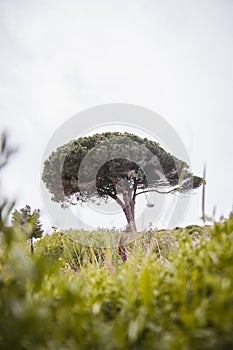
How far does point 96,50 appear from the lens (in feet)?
24.4

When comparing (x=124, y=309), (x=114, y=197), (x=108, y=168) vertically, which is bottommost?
(x=124, y=309)

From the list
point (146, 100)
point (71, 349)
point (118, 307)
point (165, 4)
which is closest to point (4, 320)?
point (71, 349)

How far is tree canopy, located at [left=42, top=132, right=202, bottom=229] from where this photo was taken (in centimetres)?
1427

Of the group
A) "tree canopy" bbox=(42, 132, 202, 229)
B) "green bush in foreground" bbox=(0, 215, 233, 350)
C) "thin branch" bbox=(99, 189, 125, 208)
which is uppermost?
"tree canopy" bbox=(42, 132, 202, 229)

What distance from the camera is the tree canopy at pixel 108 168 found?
1427 cm

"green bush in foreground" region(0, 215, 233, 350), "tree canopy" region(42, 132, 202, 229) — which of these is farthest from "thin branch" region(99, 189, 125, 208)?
"green bush in foreground" region(0, 215, 233, 350)

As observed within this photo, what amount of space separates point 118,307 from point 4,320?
0.35 meters

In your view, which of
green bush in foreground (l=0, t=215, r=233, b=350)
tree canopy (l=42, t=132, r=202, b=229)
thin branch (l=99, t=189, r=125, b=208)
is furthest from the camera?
thin branch (l=99, t=189, r=125, b=208)

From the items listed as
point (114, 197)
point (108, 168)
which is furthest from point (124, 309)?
point (114, 197)

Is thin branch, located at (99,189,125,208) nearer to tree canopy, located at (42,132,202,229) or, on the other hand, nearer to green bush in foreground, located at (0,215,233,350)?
tree canopy, located at (42,132,202,229)

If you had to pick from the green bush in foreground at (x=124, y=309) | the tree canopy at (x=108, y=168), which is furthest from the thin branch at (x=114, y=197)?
the green bush in foreground at (x=124, y=309)

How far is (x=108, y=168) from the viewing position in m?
14.8

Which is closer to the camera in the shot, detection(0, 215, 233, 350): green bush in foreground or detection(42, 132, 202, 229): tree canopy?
detection(0, 215, 233, 350): green bush in foreground

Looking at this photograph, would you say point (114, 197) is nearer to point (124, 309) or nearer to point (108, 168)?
point (108, 168)
